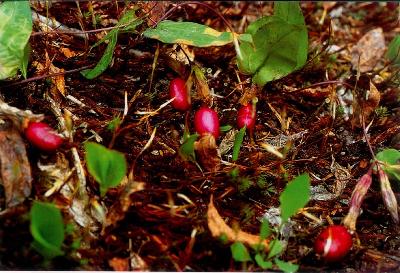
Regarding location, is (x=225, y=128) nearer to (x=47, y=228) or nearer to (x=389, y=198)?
(x=389, y=198)

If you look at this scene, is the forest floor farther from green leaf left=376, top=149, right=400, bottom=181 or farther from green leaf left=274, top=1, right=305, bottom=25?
green leaf left=274, top=1, right=305, bottom=25

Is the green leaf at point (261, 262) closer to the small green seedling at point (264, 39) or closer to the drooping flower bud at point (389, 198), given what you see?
the drooping flower bud at point (389, 198)

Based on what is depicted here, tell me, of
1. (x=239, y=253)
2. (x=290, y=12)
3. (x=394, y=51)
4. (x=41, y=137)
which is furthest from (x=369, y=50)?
(x=41, y=137)

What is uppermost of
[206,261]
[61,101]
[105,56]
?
[105,56]

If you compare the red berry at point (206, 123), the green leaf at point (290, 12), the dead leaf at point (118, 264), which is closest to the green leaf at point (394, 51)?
the green leaf at point (290, 12)

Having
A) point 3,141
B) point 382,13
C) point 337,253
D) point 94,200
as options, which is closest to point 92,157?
point 94,200

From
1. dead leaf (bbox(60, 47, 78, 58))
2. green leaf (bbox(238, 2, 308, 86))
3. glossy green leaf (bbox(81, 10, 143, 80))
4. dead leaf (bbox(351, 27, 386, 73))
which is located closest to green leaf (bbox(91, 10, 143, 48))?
glossy green leaf (bbox(81, 10, 143, 80))

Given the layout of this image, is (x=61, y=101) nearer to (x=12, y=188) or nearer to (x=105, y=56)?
(x=105, y=56)
